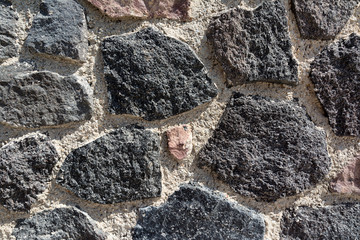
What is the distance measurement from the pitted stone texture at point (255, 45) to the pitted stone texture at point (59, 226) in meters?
0.42

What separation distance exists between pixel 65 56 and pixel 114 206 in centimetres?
32

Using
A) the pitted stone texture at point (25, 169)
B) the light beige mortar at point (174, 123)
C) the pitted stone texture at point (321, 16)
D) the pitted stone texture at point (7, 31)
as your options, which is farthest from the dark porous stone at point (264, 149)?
the pitted stone texture at point (7, 31)

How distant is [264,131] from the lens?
94 centimetres

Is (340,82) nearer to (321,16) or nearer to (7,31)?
(321,16)

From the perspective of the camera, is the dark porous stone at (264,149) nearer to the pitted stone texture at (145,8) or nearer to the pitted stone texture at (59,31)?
the pitted stone texture at (145,8)

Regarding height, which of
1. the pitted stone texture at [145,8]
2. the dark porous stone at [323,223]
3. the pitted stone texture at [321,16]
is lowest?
the dark porous stone at [323,223]

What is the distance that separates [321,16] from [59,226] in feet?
2.46

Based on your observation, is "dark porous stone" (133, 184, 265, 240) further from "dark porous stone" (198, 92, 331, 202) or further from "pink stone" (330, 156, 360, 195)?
"pink stone" (330, 156, 360, 195)

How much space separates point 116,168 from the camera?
867 millimetres

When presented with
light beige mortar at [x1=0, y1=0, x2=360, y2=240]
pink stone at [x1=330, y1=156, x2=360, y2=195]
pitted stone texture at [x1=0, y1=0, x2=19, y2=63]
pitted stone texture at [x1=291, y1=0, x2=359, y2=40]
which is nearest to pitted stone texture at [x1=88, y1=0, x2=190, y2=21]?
light beige mortar at [x1=0, y1=0, x2=360, y2=240]

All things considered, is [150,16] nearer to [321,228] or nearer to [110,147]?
[110,147]

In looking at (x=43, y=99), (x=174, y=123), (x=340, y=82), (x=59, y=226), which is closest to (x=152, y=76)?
(x=174, y=123)

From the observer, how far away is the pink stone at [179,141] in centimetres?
89

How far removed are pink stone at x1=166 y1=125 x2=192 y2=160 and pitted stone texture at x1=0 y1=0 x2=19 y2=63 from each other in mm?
349
